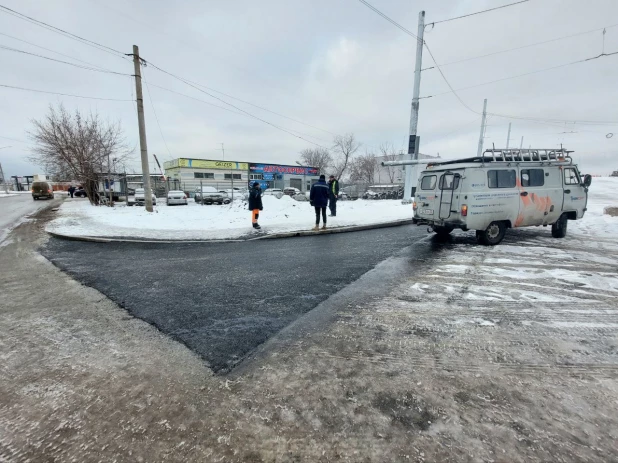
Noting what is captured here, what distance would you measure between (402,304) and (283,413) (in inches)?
102

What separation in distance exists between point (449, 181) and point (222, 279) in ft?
21.3

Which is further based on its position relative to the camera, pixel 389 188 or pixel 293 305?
pixel 389 188

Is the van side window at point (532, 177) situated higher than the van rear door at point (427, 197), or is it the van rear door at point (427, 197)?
the van side window at point (532, 177)

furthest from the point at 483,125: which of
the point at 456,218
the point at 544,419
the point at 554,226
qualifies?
the point at 544,419

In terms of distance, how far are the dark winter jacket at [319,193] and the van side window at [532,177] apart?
5.79 m

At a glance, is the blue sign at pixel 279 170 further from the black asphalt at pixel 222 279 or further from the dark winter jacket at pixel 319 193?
the black asphalt at pixel 222 279

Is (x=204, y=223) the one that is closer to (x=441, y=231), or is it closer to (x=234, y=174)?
(x=441, y=231)

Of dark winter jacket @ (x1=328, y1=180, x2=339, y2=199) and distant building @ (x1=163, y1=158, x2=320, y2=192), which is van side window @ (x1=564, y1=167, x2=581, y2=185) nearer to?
dark winter jacket @ (x1=328, y1=180, x2=339, y2=199)

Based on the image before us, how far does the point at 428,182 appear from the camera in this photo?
29.6 ft

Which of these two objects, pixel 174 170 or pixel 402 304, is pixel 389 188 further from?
pixel 402 304

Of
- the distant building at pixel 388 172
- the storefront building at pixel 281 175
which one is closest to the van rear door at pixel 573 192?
the storefront building at pixel 281 175

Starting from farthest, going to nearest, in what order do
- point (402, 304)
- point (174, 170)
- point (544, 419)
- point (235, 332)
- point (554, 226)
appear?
1. point (174, 170)
2. point (554, 226)
3. point (402, 304)
4. point (235, 332)
5. point (544, 419)

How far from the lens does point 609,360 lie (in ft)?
9.59

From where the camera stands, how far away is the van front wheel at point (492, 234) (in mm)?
8172
